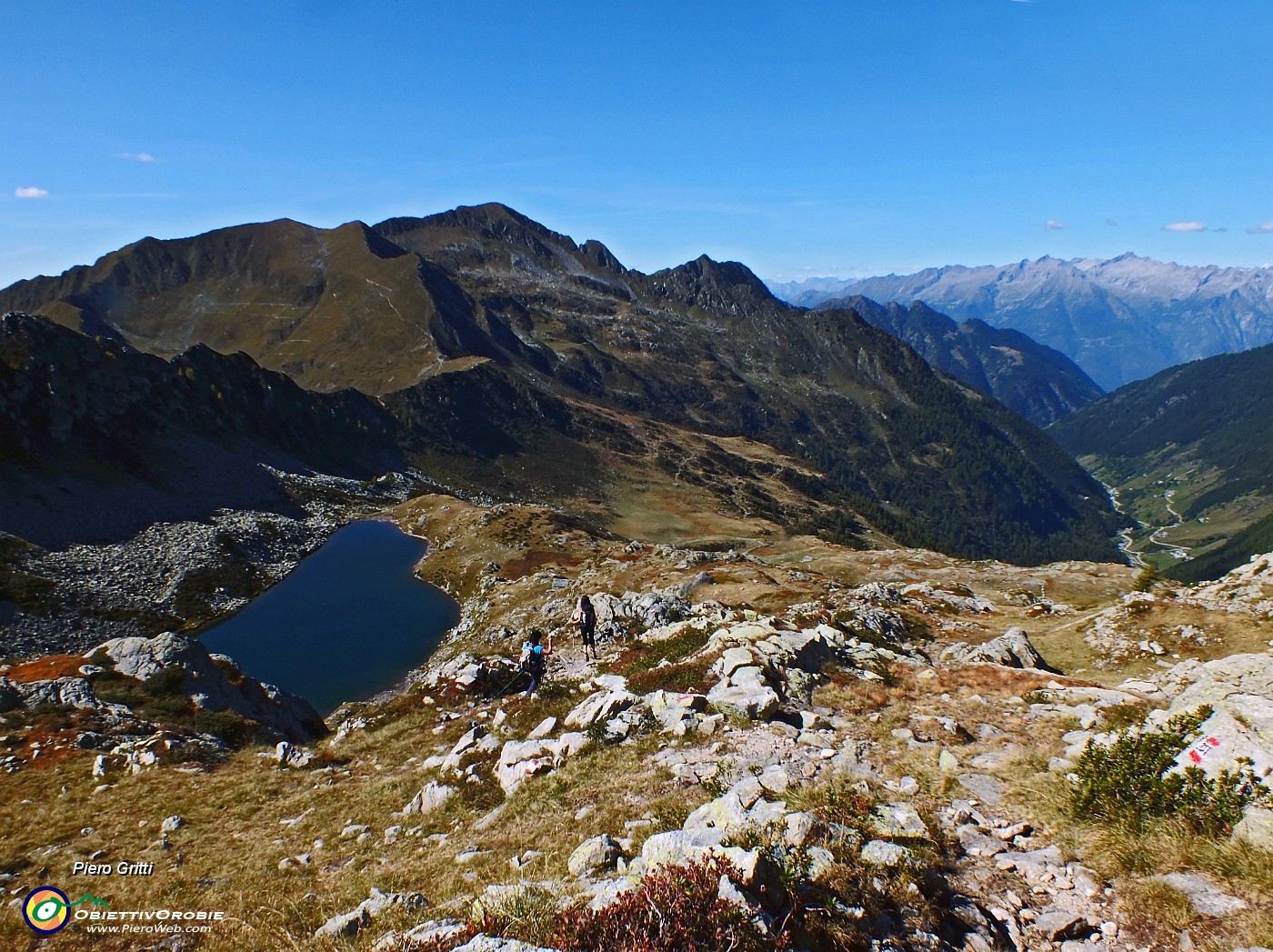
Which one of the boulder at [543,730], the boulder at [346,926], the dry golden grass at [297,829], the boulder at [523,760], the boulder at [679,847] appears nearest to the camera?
the boulder at [679,847]

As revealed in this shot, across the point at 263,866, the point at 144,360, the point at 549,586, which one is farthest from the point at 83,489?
the point at 263,866

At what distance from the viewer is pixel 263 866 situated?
53.2 feet

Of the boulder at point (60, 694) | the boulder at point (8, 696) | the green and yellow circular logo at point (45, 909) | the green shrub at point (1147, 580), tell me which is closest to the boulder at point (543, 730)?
the green and yellow circular logo at point (45, 909)

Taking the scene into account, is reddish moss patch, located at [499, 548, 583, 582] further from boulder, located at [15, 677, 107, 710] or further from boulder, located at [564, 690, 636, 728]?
boulder, located at [564, 690, 636, 728]

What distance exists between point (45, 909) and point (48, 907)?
8 cm

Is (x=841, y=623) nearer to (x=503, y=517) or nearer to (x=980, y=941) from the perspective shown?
(x=980, y=941)

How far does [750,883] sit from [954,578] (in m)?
96.8

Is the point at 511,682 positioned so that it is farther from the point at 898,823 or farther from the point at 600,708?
the point at 898,823

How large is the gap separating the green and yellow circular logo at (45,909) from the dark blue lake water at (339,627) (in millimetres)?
45153

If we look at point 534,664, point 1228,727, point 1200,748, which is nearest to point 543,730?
point 534,664

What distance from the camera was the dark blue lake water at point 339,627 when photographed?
6425cm

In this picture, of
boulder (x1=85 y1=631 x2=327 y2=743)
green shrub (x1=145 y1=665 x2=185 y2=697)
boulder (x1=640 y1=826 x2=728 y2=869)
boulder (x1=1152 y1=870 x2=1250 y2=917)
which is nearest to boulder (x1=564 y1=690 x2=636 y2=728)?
boulder (x1=640 y1=826 x2=728 y2=869)

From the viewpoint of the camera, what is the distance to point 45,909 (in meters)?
15.0

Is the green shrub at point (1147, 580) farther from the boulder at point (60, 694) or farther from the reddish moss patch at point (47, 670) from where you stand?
the reddish moss patch at point (47, 670)
